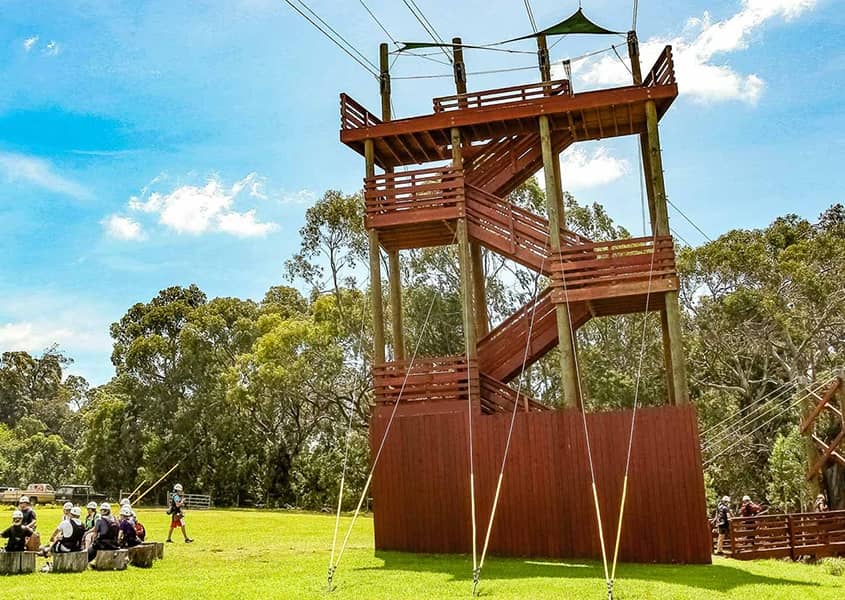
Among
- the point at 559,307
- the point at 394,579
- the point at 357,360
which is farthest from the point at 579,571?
the point at 357,360

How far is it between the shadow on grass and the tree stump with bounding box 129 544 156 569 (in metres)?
4.05

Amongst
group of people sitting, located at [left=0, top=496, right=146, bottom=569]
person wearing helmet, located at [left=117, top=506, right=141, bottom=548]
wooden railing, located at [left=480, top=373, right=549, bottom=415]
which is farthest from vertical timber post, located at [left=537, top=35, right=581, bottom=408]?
group of people sitting, located at [left=0, top=496, right=146, bottom=569]

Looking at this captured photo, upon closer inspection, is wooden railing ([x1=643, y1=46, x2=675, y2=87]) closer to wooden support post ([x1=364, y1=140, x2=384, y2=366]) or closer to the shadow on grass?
wooden support post ([x1=364, y1=140, x2=384, y2=366])

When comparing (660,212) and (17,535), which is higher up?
(660,212)

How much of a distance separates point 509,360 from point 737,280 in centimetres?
2231

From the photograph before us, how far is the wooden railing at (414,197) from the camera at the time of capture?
18.9 metres

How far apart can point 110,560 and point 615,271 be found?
11.7 metres

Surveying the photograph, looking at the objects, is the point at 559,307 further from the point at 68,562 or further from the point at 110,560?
the point at 68,562

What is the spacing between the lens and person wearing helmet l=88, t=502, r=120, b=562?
14.3m

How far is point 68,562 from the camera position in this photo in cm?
1361

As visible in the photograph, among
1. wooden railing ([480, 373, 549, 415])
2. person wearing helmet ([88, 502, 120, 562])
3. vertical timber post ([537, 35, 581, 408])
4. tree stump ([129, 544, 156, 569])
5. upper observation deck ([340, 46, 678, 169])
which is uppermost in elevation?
upper observation deck ([340, 46, 678, 169])

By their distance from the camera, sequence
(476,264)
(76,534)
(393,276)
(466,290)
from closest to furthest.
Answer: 1. (76,534)
2. (466,290)
3. (393,276)
4. (476,264)

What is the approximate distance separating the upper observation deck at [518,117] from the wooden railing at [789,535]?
33.3 ft

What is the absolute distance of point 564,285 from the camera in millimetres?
17625
